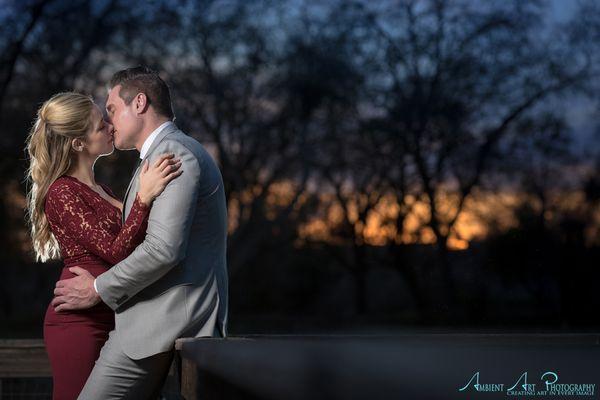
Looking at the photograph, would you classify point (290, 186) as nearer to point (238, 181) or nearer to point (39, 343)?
point (238, 181)

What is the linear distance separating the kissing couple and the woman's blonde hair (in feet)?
0.12

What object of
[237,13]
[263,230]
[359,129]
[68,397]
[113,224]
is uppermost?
[237,13]

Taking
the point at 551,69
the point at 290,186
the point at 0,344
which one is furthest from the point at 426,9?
the point at 0,344

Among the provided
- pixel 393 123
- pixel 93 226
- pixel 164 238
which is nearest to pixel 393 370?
pixel 164 238

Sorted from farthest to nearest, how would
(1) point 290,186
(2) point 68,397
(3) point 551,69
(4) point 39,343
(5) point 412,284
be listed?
1. (1) point 290,186
2. (5) point 412,284
3. (3) point 551,69
4. (4) point 39,343
5. (2) point 68,397

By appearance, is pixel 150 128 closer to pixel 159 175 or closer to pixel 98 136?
pixel 159 175

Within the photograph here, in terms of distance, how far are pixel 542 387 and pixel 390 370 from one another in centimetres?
32

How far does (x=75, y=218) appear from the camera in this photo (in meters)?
2.79

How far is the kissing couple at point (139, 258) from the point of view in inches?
94.6

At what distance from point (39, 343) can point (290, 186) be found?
1779cm

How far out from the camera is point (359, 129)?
19922 mm

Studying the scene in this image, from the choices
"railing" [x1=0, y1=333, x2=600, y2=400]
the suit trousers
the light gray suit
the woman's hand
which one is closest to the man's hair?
the light gray suit

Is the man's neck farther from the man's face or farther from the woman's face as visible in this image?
the woman's face

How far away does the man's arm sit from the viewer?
7.70 ft
